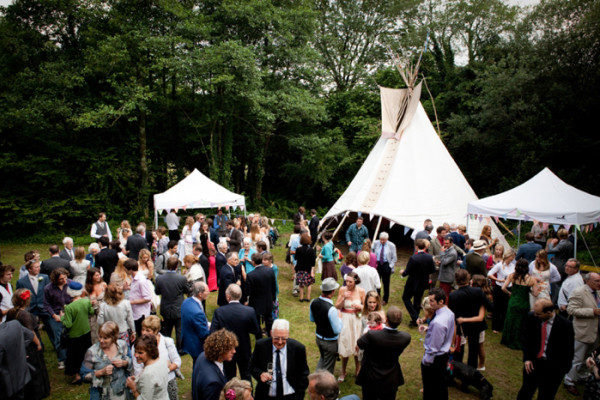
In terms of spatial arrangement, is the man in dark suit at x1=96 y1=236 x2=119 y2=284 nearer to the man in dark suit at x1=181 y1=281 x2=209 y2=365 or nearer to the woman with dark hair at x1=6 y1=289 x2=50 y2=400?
the woman with dark hair at x1=6 y1=289 x2=50 y2=400

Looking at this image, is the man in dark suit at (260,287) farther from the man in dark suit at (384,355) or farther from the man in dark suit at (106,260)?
the man in dark suit at (106,260)

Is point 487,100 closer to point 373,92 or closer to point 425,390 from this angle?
point 373,92

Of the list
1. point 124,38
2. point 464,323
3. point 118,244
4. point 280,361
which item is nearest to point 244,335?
point 280,361

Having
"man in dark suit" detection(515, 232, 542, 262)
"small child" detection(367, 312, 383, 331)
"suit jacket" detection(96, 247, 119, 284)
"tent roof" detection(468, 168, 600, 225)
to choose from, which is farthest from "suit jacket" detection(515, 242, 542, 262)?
"suit jacket" detection(96, 247, 119, 284)

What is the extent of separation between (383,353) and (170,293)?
2.95m

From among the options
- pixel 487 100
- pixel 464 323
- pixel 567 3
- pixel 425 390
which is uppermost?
pixel 567 3

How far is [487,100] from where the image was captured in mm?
16031

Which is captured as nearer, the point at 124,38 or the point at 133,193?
the point at 124,38

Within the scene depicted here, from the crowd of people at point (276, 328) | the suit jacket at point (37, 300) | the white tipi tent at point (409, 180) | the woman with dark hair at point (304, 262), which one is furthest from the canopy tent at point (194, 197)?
the suit jacket at point (37, 300)

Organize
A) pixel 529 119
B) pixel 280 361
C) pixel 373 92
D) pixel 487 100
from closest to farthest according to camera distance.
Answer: pixel 280 361 < pixel 529 119 < pixel 487 100 < pixel 373 92

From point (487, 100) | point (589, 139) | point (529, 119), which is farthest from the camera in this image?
point (487, 100)

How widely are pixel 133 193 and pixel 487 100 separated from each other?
16.4m

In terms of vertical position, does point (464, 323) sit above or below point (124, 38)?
below

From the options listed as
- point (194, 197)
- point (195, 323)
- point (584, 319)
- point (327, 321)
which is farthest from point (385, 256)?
point (194, 197)
